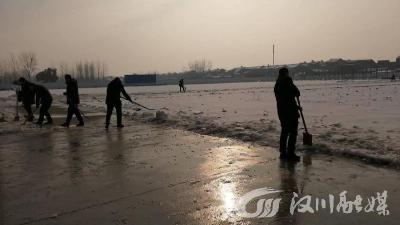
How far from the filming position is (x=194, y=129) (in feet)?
42.1

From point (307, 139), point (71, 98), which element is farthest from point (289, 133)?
point (71, 98)

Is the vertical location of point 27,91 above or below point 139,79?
above

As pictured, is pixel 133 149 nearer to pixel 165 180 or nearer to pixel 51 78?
pixel 165 180

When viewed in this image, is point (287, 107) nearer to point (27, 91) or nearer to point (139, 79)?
point (27, 91)

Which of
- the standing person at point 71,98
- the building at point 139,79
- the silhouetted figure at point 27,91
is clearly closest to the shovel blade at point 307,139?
the standing person at point 71,98

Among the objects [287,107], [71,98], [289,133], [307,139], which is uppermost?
[287,107]

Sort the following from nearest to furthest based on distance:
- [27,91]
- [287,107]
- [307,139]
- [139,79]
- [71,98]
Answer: [287,107] < [307,139] < [71,98] < [27,91] < [139,79]

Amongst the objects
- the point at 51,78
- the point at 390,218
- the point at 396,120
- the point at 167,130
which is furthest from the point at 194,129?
the point at 51,78

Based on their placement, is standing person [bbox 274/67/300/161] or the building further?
the building

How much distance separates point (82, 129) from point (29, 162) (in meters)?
5.48

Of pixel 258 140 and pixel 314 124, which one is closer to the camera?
pixel 258 140

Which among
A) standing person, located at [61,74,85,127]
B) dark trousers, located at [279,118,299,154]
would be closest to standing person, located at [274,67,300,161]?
dark trousers, located at [279,118,299,154]

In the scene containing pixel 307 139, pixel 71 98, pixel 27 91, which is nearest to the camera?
pixel 307 139

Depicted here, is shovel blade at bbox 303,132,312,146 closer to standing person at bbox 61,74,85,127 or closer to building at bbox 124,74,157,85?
standing person at bbox 61,74,85,127
